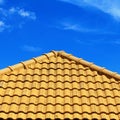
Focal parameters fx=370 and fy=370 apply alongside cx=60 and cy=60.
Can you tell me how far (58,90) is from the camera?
12.4 m

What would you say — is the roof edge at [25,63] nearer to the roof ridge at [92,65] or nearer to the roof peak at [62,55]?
the roof peak at [62,55]

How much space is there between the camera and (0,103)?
1170cm

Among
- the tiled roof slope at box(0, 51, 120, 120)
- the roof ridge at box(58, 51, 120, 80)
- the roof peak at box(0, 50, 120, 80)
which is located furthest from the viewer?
the roof ridge at box(58, 51, 120, 80)

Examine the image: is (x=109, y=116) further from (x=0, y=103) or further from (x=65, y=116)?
(x=0, y=103)

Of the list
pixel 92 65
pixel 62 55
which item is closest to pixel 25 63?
pixel 62 55

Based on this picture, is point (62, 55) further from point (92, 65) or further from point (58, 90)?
point (58, 90)

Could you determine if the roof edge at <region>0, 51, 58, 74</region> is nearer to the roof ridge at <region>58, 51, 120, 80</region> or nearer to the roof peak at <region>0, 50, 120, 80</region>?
the roof peak at <region>0, 50, 120, 80</region>

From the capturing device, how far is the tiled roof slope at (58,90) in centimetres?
1126

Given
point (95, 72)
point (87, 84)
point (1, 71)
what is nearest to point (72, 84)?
point (87, 84)

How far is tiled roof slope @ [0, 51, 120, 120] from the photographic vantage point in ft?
36.9

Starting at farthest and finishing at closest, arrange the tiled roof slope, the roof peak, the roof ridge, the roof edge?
1. the roof ridge
2. the roof peak
3. the roof edge
4. the tiled roof slope

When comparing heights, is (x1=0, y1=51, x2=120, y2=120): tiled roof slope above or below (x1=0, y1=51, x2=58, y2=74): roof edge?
below

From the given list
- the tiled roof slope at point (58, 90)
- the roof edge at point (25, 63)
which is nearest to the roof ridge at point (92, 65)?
the tiled roof slope at point (58, 90)

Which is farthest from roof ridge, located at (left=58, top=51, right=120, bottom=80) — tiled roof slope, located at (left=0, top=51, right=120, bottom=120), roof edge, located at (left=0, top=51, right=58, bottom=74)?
roof edge, located at (left=0, top=51, right=58, bottom=74)
